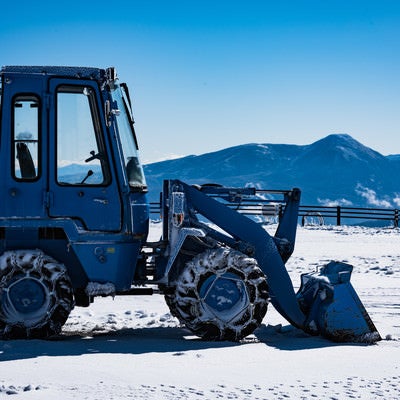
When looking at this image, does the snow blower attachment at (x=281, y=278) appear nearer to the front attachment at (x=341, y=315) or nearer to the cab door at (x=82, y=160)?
the front attachment at (x=341, y=315)

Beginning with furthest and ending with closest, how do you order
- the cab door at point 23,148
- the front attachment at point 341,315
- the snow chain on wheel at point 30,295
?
the front attachment at point 341,315 < the cab door at point 23,148 < the snow chain on wheel at point 30,295

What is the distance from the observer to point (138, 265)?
761cm

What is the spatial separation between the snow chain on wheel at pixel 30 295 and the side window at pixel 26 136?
31.6 inches

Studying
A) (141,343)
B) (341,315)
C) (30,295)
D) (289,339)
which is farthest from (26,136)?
(341,315)

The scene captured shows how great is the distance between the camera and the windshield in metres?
7.39

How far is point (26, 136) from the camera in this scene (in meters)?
7.15

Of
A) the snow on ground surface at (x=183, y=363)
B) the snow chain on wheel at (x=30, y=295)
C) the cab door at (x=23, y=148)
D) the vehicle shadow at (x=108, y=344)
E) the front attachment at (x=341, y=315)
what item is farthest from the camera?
the front attachment at (x=341, y=315)

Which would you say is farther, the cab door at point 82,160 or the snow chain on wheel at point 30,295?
the cab door at point 82,160

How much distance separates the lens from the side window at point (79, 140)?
717cm

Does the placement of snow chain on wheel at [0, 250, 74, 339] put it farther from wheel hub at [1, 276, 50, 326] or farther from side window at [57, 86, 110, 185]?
side window at [57, 86, 110, 185]

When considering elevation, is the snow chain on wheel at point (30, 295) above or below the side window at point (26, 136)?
below

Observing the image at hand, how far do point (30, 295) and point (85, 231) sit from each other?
0.80 m

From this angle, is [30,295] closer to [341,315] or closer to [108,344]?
[108,344]

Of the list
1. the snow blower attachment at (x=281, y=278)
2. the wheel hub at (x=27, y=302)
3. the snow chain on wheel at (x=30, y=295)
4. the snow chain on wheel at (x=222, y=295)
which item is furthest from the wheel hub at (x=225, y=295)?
the wheel hub at (x=27, y=302)
